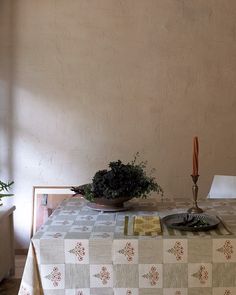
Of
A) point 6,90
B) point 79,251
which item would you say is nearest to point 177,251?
point 79,251

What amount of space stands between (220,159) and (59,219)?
181 centimetres

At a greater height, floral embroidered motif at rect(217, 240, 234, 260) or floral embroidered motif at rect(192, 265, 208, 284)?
floral embroidered motif at rect(217, 240, 234, 260)

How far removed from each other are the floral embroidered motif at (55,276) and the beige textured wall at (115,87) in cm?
171

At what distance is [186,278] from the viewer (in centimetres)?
145

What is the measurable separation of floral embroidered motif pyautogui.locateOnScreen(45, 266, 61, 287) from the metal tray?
0.52 metres

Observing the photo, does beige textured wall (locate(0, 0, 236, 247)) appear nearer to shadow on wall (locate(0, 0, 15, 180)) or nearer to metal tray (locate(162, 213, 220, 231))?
shadow on wall (locate(0, 0, 15, 180))

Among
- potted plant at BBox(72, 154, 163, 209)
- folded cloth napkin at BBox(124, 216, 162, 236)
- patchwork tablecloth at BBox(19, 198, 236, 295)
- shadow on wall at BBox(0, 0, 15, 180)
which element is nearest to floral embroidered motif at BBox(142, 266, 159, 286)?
patchwork tablecloth at BBox(19, 198, 236, 295)

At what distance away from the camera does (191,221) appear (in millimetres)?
1665

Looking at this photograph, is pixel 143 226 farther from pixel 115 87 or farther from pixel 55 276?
pixel 115 87

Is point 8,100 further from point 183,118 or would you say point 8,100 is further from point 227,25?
point 227,25

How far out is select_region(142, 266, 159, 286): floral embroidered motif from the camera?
146 centimetres

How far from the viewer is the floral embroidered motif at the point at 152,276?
4.77 feet

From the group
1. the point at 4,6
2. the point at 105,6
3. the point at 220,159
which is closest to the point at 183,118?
the point at 220,159

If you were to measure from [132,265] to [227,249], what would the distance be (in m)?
0.39
